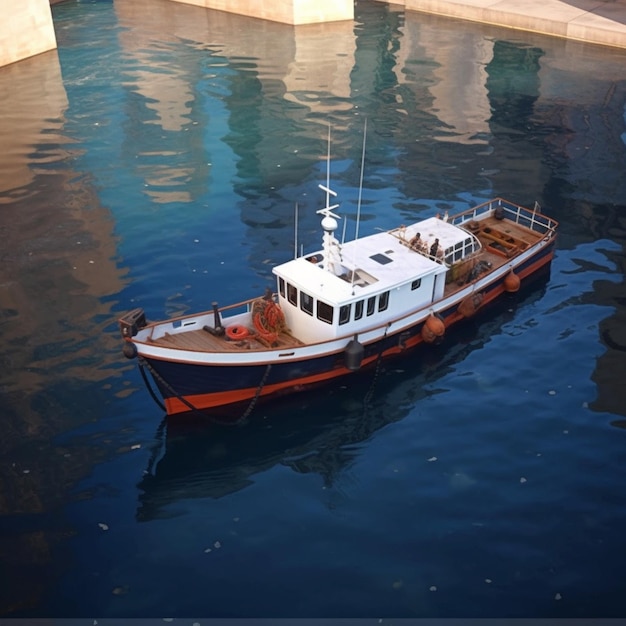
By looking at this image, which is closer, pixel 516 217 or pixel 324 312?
pixel 324 312

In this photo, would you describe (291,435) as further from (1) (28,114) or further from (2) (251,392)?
(1) (28,114)

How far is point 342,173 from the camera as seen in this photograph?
1503 inches

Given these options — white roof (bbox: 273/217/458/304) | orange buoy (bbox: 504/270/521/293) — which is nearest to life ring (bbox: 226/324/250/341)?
white roof (bbox: 273/217/458/304)

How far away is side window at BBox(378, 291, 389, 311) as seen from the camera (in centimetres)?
2353

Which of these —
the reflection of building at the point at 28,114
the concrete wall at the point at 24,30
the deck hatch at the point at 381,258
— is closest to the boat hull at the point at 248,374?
the deck hatch at the point at 381,258

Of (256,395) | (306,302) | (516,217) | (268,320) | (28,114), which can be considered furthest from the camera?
(28,114)

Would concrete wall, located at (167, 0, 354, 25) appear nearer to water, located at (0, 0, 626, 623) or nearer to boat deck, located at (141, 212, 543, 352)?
water, located at (0, 0, 626, 623)

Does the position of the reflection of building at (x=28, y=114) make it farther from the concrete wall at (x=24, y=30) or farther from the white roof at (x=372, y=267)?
the white roof at (x=372, y=267)

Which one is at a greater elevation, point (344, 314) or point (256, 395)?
point (344, 314)

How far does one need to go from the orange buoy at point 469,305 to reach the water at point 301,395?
83 cm

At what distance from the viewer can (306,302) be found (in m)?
23.1

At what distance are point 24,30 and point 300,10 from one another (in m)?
21.0

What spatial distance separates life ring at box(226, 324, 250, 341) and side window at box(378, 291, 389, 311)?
4.09m

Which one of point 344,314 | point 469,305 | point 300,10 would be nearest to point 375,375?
point 344,314
